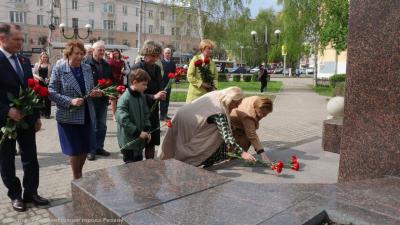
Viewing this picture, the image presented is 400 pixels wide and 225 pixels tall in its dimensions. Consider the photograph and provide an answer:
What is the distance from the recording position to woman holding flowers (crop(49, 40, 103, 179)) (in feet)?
13.0

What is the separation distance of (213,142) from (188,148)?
297 mm

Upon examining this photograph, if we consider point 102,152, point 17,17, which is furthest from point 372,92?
point 17,17

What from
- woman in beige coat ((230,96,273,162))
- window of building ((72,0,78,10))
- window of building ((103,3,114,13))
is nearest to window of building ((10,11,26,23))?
window of building ((72,0,78,10))

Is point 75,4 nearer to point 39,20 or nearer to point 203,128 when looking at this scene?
point 39,20

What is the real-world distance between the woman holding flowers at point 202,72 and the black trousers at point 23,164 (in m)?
2.43

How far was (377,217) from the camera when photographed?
2379 millimetres

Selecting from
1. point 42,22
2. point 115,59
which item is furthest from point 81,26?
point 115,59

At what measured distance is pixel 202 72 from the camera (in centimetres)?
560

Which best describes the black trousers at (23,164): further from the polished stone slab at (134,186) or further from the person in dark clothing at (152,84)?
the person in dark clothing at (152,84)

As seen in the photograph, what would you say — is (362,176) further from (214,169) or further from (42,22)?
(42,22)

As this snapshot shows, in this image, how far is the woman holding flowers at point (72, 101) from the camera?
3949 mm

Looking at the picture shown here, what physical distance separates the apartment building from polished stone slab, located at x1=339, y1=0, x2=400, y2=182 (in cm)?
4347

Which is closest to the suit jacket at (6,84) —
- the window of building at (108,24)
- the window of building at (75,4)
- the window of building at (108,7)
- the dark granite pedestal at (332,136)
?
the dark granite pedestal at (332,136)

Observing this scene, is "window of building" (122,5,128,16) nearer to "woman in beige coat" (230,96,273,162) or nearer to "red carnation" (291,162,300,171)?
"woman in beige coat" (230,96,273,162)
